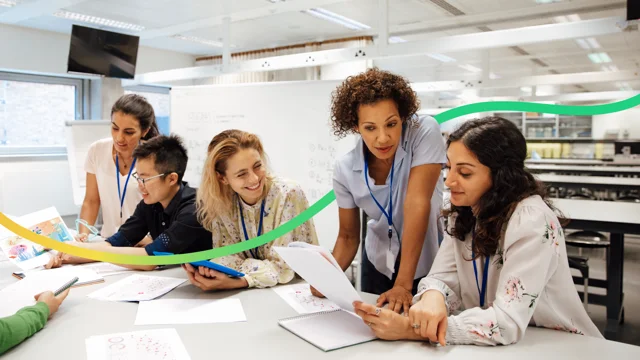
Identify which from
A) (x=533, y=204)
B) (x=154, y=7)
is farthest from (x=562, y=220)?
(x=154, y=7)

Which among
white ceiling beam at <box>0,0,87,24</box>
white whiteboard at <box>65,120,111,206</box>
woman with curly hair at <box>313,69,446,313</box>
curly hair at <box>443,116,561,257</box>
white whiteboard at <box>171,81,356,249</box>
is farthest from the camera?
white whiteboard at <box>65,120,111,206</box>

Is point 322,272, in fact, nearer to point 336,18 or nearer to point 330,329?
point 330,329

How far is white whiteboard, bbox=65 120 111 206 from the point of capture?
476 cm

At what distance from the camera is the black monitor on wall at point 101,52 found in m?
4.14

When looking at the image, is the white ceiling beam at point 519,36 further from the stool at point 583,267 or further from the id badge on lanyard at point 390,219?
the id badge on lanyard at point 390,219

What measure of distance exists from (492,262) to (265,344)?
623mm

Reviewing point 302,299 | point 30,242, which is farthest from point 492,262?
point 30,242

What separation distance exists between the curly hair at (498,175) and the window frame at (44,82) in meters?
5.77

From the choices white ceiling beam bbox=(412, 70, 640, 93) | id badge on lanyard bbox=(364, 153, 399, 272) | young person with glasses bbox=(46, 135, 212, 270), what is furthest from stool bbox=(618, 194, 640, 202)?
young person with glasses bbox=(46, 135, 212, 270)

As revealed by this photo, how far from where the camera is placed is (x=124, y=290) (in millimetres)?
1578

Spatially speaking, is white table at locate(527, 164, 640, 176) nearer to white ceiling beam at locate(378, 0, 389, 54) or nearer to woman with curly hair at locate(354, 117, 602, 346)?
white ceiling beam at locate(378, 0, 389, 54)

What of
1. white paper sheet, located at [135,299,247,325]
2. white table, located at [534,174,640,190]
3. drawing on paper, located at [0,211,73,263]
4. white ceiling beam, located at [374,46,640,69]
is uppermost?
white ceiling beam, located at [374,46,640,69]

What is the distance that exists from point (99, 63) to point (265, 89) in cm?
153

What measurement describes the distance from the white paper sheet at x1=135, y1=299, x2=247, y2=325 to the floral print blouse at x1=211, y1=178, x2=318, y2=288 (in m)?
0.22
